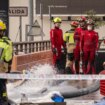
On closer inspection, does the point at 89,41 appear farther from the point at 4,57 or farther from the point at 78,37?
the point at 4,57

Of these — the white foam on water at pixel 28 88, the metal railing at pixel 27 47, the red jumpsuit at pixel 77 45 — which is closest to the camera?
the white foam on water at pixel 28 88

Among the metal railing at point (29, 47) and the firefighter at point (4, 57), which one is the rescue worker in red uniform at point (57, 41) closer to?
the metal railing at point (29, 47)

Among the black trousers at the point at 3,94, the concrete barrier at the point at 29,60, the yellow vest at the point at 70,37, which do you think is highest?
the yellow vest at the point at 70,37

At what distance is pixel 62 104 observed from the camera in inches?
372

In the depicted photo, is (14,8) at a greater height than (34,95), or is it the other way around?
(14,8)

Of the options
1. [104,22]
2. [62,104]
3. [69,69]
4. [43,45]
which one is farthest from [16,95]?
[104,22]

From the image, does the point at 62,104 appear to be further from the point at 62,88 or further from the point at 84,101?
the point at 62,88

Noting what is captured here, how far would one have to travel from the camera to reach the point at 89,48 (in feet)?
52.7

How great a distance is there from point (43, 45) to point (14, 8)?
6.93 meters

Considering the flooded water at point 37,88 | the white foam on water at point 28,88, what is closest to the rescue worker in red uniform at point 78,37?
the flooded water at point 37,88

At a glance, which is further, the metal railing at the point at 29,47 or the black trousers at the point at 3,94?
the metal railing at the point at 29,47

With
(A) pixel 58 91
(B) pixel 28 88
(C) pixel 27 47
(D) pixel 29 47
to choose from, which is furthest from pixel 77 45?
(A) pixel 58 91

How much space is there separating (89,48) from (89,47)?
0.03 metres

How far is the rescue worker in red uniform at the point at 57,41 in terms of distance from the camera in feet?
54.0
